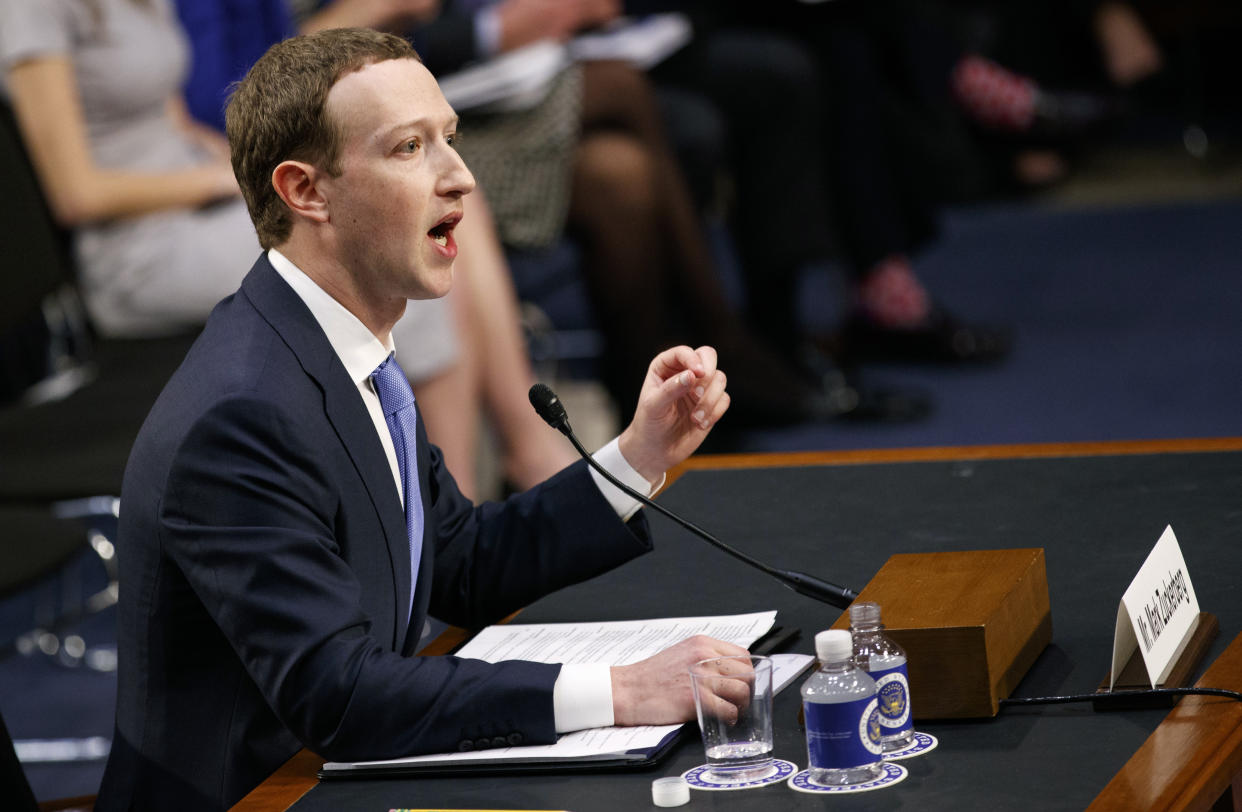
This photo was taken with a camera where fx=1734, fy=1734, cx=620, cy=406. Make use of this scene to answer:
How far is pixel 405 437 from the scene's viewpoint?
61.5 inches

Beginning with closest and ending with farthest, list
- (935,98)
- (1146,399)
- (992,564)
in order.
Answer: (992,564), (1146,399), (935,98)

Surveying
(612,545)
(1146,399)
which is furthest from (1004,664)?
(1146,399)

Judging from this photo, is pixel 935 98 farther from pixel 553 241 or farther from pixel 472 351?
pixel 472 351

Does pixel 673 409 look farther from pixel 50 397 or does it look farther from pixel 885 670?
pixel 50 397

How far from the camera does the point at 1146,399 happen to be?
4289mm

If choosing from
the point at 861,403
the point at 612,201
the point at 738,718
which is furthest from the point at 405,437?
the point at 861,403

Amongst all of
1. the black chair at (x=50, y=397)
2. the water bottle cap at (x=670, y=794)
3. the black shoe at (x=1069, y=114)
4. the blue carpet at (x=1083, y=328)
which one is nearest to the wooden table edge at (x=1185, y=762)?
the water bottle cap at (x=670, y=794)

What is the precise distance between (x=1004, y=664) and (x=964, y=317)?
13.4 feet

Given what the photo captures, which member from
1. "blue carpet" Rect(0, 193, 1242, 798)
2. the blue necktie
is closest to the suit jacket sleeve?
the blue necktie

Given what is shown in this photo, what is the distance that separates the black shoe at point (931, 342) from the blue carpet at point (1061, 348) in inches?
2.1

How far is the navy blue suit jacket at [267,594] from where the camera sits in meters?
1.33

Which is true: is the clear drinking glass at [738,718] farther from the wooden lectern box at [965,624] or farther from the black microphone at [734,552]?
the black microphone at [734,552]

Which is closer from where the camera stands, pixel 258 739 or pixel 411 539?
pixel 258 739

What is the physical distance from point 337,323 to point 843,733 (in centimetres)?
59
